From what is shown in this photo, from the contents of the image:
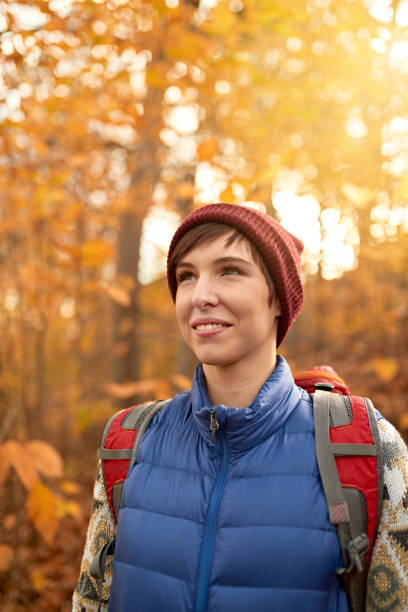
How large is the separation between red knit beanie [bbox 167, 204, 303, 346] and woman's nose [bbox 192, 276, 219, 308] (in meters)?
0.22

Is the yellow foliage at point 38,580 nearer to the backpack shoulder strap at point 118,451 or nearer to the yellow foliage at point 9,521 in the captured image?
the yellow foliage at point 9,521

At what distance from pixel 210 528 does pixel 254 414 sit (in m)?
0.37

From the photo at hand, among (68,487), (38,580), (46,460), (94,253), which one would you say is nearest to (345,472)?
(46,460)

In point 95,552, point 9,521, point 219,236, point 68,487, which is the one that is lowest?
point 9,521

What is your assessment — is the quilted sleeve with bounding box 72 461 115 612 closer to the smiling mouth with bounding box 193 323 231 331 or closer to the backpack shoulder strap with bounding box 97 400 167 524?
the backpack shoulder strap with bounding box 97 400 167 524

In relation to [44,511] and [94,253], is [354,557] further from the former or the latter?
[94,253]

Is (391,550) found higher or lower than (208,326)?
lower

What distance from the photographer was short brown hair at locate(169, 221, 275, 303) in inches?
63.9

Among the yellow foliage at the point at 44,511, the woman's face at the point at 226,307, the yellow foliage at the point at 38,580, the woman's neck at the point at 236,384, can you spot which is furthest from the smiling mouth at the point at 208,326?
the yellow foliage at the point at 38,580

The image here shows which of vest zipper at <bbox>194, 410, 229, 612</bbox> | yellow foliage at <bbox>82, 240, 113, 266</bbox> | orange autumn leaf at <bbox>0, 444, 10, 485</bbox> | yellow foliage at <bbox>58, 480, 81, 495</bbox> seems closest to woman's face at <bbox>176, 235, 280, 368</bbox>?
vest zipper at <bbox>194, 410, 229, 612</bbox>

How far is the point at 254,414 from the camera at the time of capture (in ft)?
4.86

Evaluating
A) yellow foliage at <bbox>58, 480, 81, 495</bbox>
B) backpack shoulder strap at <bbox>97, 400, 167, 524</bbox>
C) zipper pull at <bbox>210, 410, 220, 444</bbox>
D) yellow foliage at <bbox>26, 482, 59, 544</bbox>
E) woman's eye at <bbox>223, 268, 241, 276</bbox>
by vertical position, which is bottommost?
yellow foliage at <bbox>58, 480, 81, 495</bbox>

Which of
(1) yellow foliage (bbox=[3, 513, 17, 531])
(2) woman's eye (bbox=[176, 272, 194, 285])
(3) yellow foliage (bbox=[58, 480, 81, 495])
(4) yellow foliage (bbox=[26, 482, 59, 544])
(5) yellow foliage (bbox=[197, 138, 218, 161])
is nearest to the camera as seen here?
(2) woman's eye (bbox=[176, 272, 194, 285])

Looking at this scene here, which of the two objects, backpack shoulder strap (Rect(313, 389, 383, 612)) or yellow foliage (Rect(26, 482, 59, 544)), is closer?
backpack shoulder strap (Rect(313, 389, 383, 612))
